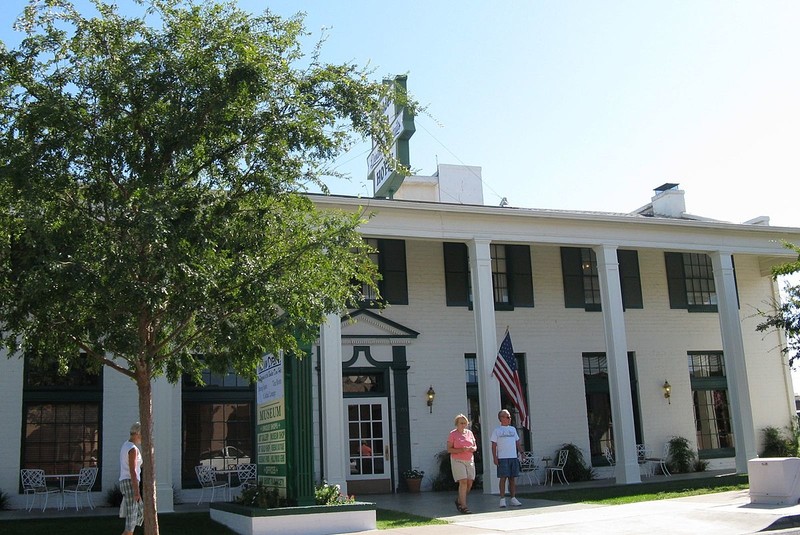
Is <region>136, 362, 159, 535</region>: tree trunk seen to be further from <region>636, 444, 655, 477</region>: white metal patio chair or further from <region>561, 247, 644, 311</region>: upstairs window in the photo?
<region>636, 444, 655, 477</region>: white metal patio chair

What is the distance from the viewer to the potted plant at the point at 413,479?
19750 mm

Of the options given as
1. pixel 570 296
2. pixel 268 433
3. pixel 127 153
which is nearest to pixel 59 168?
pixel 127 153

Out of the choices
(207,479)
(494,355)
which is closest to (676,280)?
(494,355)

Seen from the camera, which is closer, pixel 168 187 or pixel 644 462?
pixel 168 187

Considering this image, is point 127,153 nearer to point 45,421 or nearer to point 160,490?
point 160,490

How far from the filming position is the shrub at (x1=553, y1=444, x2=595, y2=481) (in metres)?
21.2

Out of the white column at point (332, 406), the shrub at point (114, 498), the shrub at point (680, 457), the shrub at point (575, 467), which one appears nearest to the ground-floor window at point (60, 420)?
the shrub at point (114, 498)

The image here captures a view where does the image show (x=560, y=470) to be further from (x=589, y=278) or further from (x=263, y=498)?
(x=263, y=498)

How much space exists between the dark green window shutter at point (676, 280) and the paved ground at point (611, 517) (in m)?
9.57

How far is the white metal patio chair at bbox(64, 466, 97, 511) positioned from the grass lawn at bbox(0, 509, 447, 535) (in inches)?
96.6

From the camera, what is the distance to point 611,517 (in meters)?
12.5

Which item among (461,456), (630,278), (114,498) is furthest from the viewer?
(630,278)

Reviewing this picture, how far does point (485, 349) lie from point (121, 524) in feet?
27.7

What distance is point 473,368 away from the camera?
21672mm
